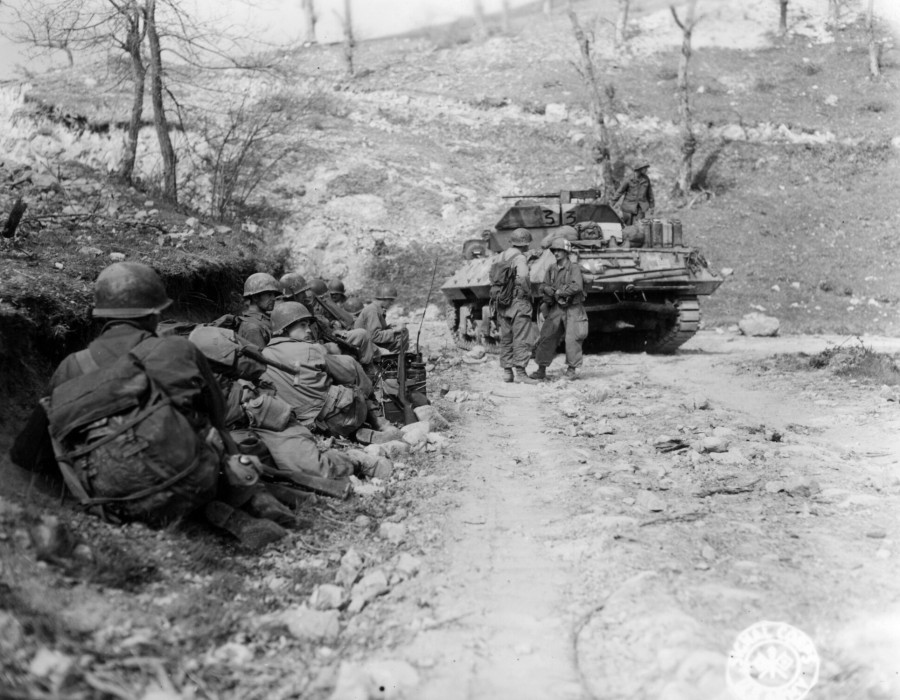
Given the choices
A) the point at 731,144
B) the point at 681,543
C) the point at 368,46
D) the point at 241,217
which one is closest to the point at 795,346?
the point at 681,543

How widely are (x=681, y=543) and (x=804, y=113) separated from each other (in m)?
30.2

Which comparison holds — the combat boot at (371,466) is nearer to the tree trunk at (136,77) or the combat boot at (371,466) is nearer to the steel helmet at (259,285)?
the steel helmet at (259,285)

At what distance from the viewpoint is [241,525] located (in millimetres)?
3887

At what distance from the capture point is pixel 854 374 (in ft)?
28.0

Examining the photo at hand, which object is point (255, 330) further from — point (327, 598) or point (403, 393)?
point (327, 598)

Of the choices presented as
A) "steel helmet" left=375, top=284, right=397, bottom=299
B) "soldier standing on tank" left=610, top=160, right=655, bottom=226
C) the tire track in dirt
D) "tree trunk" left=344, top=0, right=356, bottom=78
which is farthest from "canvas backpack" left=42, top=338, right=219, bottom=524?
"tree trunk" left=344, top=0, right=356, bottom=78

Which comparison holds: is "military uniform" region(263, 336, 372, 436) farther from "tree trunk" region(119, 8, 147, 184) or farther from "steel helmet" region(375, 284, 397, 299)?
"steel helmet" region(375, 284, 397, 299)

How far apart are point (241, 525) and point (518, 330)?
20.6ft

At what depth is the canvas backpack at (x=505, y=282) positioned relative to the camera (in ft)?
32.8

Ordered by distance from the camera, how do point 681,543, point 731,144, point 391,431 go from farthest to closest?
point 731,144
point 391,431
point 681,543

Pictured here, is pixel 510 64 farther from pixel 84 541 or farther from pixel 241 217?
pixel 84 541

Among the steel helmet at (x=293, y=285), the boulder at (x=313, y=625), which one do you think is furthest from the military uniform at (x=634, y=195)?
the boulder at (x=313, y=625)

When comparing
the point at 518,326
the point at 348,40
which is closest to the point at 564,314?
the point at 518,326

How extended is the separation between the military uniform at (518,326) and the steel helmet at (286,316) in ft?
14.0
